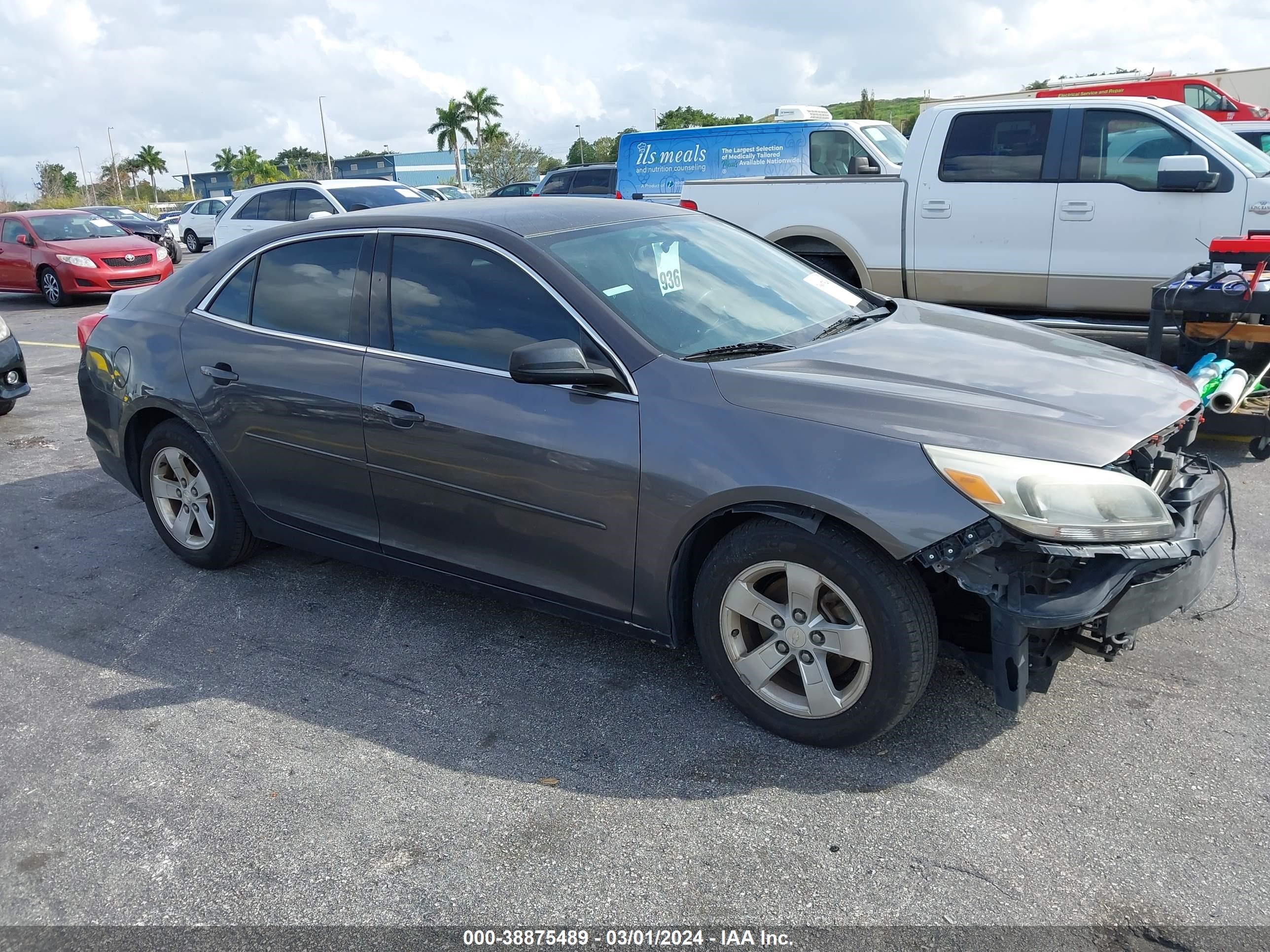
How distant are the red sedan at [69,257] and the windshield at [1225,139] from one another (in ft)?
49.3

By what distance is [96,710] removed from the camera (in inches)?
141

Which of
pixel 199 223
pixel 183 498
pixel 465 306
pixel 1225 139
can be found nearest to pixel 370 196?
pixel 183 498

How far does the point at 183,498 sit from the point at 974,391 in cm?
361

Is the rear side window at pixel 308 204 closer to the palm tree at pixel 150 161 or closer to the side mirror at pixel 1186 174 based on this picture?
the side mirror at pixel 1186 174

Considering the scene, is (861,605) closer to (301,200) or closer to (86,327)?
(86,327)

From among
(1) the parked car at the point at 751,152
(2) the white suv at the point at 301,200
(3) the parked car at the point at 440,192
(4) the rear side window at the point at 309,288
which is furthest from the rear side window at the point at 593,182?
(4) the rear side window at the point at 309,288

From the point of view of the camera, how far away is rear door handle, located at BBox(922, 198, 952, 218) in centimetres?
797

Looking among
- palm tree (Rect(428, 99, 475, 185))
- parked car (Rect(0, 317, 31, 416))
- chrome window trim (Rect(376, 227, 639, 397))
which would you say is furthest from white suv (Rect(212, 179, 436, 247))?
palm tree (Rect(428, 99, 475, 185))

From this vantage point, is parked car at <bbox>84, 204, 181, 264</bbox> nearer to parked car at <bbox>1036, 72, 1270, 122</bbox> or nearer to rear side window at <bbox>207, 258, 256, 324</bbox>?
parked car at <bbox>1036, 72, 1270, 122</bbox>

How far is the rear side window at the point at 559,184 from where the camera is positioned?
753 inches

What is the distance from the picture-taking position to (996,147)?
7.88 meters

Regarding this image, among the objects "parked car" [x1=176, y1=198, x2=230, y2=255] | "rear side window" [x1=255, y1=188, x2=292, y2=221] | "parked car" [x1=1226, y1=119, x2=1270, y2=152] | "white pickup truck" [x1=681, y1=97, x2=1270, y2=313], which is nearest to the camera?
"white pickup truck" [x1=681, y1=97, x2=1270, y2=313]

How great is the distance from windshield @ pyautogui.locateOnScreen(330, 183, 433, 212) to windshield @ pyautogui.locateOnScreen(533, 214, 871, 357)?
10431 millimetres

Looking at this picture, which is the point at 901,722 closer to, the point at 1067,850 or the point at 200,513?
the point at 1067,850
